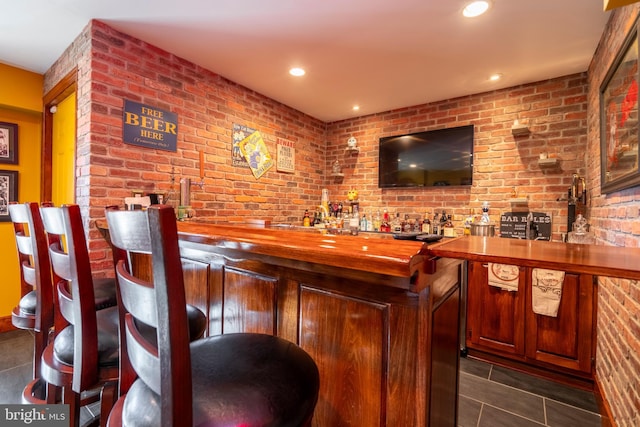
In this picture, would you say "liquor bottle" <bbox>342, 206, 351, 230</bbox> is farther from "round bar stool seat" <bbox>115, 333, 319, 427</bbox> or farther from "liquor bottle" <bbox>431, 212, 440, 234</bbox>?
"round bar stool seat" <bbox>115, 333, 319, 427</bbox>

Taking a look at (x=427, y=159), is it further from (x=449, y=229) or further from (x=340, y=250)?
(x=340, y=250)

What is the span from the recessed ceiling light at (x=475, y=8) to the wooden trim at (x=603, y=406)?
252 cm

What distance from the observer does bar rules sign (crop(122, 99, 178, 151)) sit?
2.28m

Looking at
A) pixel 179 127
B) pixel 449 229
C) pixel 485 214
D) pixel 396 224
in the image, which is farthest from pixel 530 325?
pixel 179 127

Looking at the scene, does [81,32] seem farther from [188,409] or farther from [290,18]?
[188,409]

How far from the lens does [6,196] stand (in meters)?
2.81

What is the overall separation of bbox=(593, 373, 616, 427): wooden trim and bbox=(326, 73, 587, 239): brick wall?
1.30 meters

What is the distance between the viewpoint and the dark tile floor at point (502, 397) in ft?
5.68

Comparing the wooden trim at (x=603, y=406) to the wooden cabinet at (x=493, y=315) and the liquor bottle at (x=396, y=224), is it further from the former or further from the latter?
the liquor bottle at (x=396, y=224)

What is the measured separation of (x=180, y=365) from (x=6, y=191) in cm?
360

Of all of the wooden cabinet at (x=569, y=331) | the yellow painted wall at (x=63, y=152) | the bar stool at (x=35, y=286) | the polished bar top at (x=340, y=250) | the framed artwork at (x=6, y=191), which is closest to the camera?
the polished bar top at (x=340, y=250)

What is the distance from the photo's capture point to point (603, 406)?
179 centimetres

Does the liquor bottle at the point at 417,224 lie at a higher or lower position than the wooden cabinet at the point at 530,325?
higher

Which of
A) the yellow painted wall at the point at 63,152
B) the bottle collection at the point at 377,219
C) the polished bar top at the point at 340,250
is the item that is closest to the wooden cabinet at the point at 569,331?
the bottle collection at the point at 377,219
